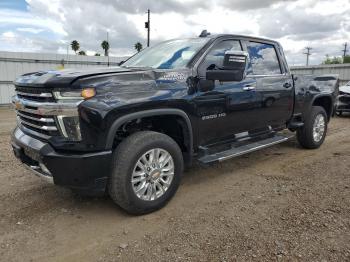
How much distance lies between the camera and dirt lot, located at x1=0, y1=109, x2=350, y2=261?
3.02 meters

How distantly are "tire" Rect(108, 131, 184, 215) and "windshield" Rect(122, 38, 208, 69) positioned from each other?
1036 millimetres

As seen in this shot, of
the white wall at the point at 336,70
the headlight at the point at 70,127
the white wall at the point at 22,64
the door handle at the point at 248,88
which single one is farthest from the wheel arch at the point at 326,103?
the white wall at the point at 336,70

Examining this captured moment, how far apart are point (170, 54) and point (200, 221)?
7.07ft

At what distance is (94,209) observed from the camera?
12.9 ft

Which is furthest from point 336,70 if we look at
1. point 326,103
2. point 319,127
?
point 319,127

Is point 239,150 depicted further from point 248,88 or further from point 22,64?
point 22,64

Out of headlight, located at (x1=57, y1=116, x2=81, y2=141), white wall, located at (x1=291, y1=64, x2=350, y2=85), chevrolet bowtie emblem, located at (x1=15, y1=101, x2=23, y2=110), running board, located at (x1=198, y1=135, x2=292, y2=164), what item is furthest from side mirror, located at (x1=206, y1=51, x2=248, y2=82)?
white wall, located at (x1=291, y1=64, x2=350, y2=85)

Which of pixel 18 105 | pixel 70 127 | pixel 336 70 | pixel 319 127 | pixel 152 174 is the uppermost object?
pixel 336 70

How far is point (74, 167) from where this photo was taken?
3.25 metres

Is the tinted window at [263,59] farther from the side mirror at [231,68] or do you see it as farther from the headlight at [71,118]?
the headlight at [71,118]

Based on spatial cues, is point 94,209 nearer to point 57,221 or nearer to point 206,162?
point 57,221

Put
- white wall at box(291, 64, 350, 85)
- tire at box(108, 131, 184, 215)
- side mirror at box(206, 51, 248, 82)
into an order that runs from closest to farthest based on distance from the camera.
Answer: tire at box(108, 131, 184, 215) < side mirror at box(206, 51, 248, 82) < white wall at box(291, 64, 350, 85)

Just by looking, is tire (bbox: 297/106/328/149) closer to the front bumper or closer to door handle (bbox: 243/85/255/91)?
door handle (bbox: 243/85/255/91)

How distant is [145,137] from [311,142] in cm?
407
